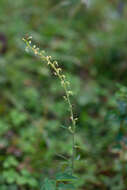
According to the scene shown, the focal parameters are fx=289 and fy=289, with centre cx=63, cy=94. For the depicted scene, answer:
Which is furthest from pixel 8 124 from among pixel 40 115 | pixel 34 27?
pixel 34 27

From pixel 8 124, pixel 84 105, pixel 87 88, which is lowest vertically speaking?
pixel 8 124

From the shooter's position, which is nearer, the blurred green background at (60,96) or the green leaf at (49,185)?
the green leaf at (49,185)

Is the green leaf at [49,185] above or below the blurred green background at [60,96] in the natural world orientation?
below

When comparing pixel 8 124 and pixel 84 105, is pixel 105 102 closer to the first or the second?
pixel 84 105

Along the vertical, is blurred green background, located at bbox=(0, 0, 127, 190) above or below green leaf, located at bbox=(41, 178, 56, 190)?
above

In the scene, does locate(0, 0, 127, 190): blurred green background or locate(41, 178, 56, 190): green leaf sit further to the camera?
locate(0, 0, 127, 190): blurred green background

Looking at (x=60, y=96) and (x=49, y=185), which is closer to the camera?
(x=49, y=185)

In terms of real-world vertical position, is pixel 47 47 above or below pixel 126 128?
above

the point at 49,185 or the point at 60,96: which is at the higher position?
the point at 60,96
